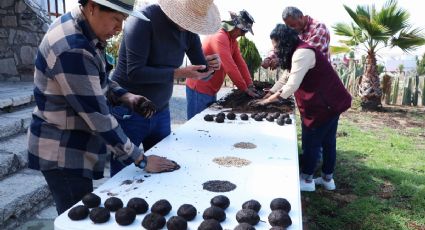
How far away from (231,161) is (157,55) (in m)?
0.86

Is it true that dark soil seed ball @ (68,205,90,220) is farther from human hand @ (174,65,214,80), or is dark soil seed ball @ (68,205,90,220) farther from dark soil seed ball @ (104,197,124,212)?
human hand @ (174,65,214,80)

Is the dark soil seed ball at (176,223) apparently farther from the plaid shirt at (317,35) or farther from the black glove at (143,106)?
the plaid shirt at (317,35)

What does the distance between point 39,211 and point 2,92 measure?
2580mm

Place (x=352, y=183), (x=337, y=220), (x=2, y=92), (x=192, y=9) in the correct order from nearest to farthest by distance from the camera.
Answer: (x=192, y=9) → (x=337, y=220) → (x=352, y=183) → (x=2, y=92)

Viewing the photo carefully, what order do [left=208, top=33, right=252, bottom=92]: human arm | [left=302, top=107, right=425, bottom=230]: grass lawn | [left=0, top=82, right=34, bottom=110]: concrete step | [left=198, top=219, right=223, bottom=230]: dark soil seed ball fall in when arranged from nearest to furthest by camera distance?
[left=198, top=219, right=223, bottom=230]: dark soil seed ball < [left=302, top=107, right=425, bottom=230]: grass lawn < [left=208, top=33, right=252, bottom=92]: human arm < [left=0, top=82, right=34, bottom=110]: concrete step

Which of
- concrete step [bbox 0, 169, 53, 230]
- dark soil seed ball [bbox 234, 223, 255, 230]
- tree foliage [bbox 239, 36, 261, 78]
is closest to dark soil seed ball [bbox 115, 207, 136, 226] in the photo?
dark soil seed ball [bbox 234, 223, 255, 230]

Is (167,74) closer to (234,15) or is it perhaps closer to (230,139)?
(230,139)

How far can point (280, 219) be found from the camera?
51.1 inches

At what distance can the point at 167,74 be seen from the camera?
236cm

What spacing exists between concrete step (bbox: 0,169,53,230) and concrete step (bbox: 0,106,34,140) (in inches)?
26.0

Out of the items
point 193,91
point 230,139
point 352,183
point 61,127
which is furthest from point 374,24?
point 61,127

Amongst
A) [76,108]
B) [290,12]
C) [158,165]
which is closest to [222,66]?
[290,12]

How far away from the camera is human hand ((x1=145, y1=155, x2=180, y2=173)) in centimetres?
176

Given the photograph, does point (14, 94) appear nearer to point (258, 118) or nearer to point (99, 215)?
point (258, 118)
